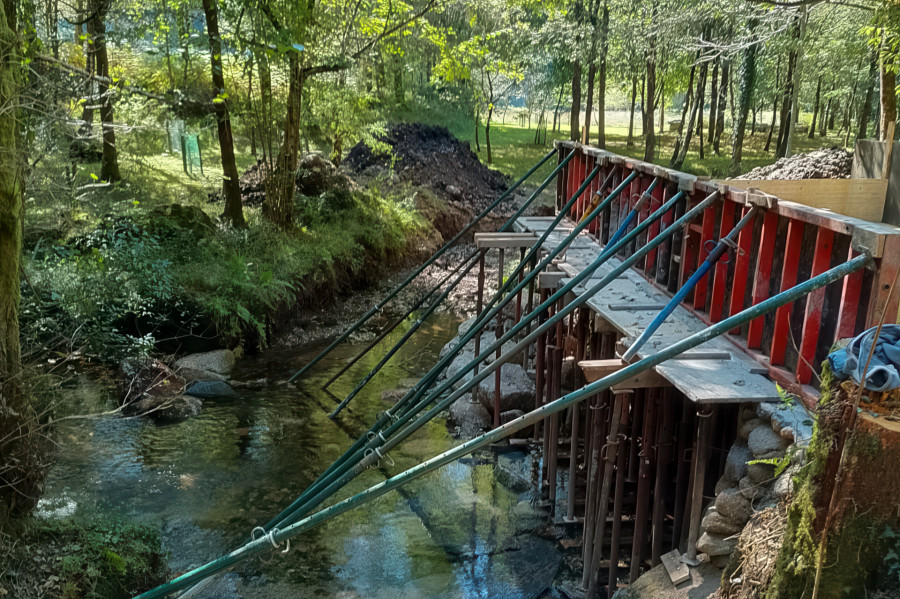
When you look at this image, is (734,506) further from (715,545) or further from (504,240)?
(504,240)

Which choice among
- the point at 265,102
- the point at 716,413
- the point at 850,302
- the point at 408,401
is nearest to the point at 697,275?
the point at 716,413

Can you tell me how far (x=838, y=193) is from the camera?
9.23 meters

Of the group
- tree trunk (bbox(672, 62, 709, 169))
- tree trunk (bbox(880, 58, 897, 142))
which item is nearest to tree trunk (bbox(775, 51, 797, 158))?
tree trunk (bbox(672, 62, 709, 169))

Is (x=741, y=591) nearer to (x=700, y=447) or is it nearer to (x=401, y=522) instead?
(x=700, y=447)

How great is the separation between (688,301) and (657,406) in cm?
210

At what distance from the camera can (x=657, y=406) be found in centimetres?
660

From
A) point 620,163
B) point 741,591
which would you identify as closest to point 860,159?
point 620,163

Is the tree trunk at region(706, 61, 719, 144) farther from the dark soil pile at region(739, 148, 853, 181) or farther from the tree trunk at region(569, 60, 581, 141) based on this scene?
the dark soil pile at region(739, 148, 853, 181)

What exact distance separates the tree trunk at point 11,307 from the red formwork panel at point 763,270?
6.38 meters

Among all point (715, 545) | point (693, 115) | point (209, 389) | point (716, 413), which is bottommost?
point (209, 389)

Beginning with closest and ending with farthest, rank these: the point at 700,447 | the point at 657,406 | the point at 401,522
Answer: the point at 700,447, the point at 657,406, the point at 401,522

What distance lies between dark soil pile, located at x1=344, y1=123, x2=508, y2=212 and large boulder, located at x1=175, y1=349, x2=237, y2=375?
1126 centimetres

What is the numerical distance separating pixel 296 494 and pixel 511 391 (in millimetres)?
3570

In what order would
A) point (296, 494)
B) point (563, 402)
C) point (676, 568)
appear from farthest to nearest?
point (296, 494) < point (676, 568) < point (563, 402)
